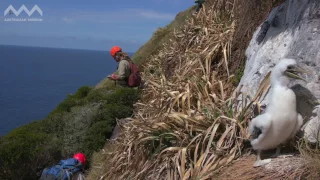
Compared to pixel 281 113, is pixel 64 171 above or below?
below

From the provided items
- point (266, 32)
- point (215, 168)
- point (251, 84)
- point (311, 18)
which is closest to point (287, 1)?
point (266, 32)

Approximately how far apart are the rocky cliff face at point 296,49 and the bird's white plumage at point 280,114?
259mm

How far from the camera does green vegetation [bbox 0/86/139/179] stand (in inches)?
350

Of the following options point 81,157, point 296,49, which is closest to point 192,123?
point 296,49

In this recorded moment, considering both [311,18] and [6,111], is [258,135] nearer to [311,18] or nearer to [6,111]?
[311,18]

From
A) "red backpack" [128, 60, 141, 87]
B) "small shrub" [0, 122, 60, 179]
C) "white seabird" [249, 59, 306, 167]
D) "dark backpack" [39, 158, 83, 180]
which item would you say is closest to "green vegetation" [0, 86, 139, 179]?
"small shrub" [0, 122, 60, 179]

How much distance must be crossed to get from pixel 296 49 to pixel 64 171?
16.7 feet

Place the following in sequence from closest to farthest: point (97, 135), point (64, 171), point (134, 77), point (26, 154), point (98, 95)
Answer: point (64, 171) → point (26, 154) → point (97, 135) → point (134, 77) → point (98, 95)

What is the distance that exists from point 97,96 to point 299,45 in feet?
23.4

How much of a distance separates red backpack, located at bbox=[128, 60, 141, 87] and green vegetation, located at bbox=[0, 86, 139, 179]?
23 centimetres

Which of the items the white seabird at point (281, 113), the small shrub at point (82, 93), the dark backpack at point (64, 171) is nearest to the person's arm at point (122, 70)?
the dark backpack at point (64, 171)

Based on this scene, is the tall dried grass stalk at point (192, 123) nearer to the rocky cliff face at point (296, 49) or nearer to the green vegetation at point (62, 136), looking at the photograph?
the rocky cliff face at point (296, 49)

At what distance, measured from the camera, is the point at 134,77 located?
388 inches

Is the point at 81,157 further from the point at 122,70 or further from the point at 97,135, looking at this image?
the point at 122,70
